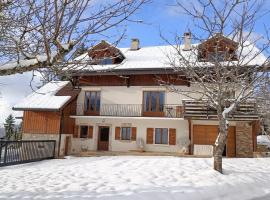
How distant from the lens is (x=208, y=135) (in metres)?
21.4

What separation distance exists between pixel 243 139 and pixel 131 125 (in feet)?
26.0

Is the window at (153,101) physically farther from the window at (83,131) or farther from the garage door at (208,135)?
the window at (83,131)

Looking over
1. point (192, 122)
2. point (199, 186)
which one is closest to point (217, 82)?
point (199, 186)

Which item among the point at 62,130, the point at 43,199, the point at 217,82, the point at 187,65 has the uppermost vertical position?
the point at 187,65

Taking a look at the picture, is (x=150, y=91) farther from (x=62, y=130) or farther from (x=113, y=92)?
(x=62, y=130)

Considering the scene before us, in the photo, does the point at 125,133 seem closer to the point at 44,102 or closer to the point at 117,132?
the point at 117,132

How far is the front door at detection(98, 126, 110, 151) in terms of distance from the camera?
78.0 feet

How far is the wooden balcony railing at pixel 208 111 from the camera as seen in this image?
19.0 meters

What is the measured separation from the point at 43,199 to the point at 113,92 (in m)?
16.9

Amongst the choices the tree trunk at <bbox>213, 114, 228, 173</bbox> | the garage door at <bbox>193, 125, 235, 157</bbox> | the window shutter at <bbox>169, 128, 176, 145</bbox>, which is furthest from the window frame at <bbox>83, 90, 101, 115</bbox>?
the tree trunk at <bbox>213, 114, 228, 173</bbox>

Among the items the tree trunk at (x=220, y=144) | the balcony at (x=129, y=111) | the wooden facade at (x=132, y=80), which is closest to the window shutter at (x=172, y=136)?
the balcony at (x=129, y=111)

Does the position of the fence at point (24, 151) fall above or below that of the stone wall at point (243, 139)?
below

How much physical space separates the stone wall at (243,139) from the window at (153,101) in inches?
223

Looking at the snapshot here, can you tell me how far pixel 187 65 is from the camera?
11969mm
